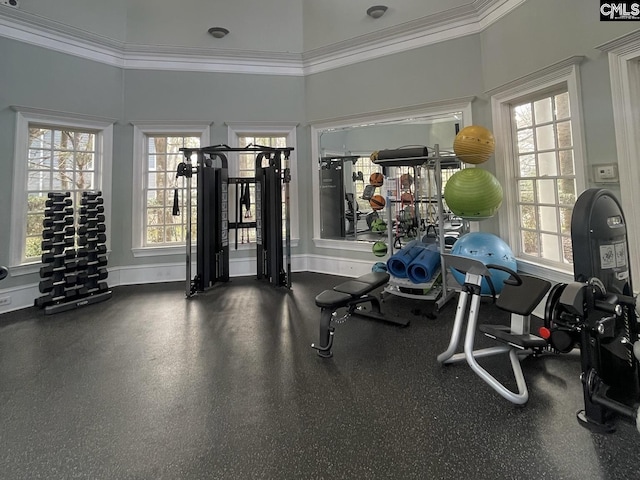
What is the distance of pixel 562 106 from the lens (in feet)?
10.8

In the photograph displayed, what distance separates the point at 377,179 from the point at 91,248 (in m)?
4.14

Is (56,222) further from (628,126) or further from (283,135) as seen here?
(628,126)

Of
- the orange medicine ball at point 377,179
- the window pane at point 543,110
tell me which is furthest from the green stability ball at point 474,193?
the orange medicine ball at point 377,179

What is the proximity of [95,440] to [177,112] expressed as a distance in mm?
4789

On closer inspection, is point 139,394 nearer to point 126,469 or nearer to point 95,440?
point 95,440

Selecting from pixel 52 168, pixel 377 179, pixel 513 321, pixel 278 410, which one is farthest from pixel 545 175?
pixel 52 168

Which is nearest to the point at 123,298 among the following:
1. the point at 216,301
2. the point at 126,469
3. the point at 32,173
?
the point at 216,301

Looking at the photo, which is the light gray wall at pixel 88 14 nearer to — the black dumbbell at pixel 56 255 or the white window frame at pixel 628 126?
the black dumbbell at pixel 56 255

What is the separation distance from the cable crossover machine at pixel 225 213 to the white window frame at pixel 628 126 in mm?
3506

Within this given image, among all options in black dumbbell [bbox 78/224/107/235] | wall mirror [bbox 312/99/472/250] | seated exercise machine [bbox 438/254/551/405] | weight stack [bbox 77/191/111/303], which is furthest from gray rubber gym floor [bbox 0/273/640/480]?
wall mirror [bbox 312/99/472/250]

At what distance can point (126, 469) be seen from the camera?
1.54 m

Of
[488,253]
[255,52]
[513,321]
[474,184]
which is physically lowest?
[513,321]

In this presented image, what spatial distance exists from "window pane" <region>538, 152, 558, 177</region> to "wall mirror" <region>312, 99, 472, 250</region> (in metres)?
1.13

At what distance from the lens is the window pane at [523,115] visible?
3.66 meters
